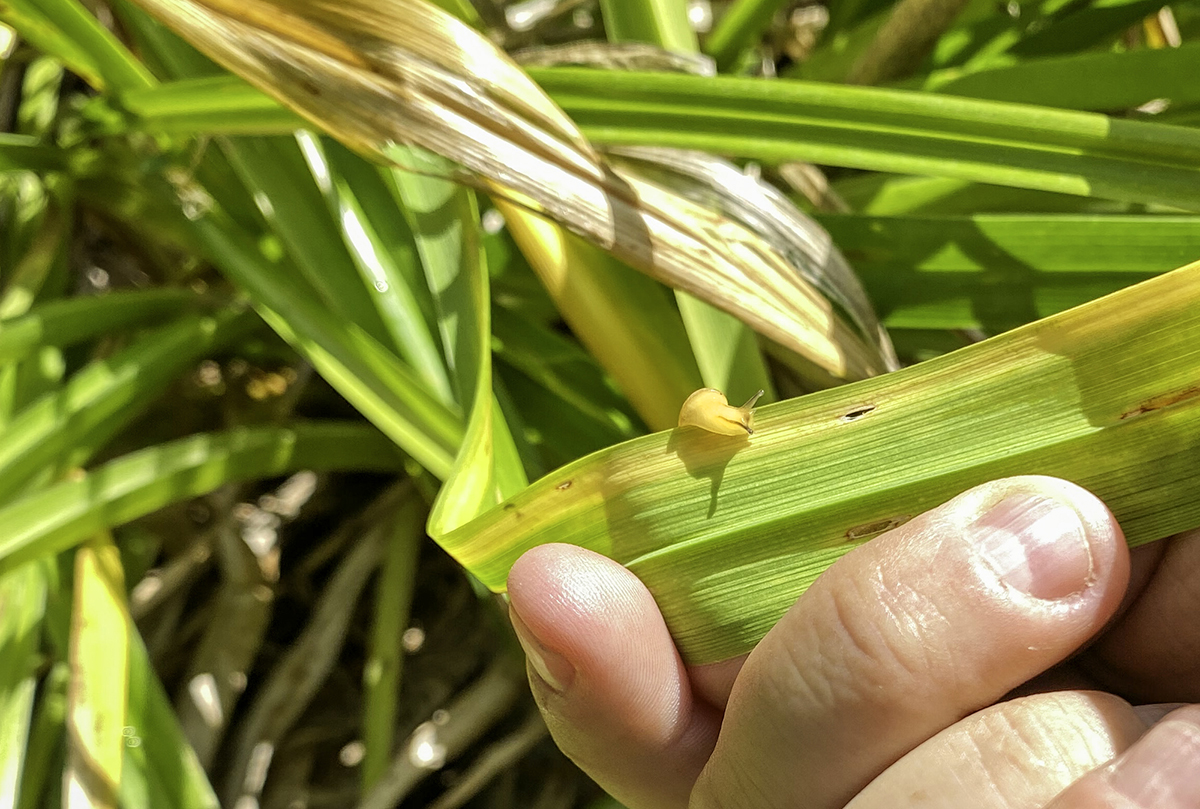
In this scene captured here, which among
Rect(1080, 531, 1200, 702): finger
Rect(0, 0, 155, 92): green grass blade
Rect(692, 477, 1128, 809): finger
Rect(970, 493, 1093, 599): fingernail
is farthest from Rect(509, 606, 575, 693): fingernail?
Rect(0, 0, 155, 92): green grass blade

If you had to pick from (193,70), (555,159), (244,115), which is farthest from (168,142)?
(555,159)

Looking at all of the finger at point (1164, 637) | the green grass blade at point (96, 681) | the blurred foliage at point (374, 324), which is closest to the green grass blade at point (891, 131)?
the blurred foliage at point (374, 324)

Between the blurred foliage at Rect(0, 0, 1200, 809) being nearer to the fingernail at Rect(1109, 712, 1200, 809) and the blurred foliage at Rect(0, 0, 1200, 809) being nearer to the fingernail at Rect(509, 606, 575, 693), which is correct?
the fingernail at Rect(509, 606, 575, 693)

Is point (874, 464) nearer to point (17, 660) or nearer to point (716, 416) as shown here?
point (716, 416)

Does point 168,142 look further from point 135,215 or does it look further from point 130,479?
point 130,479

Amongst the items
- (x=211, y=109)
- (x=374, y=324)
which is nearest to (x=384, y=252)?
(x=374, y=324)

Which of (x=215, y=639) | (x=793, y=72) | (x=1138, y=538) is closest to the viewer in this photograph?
(x=1138, y=538)
